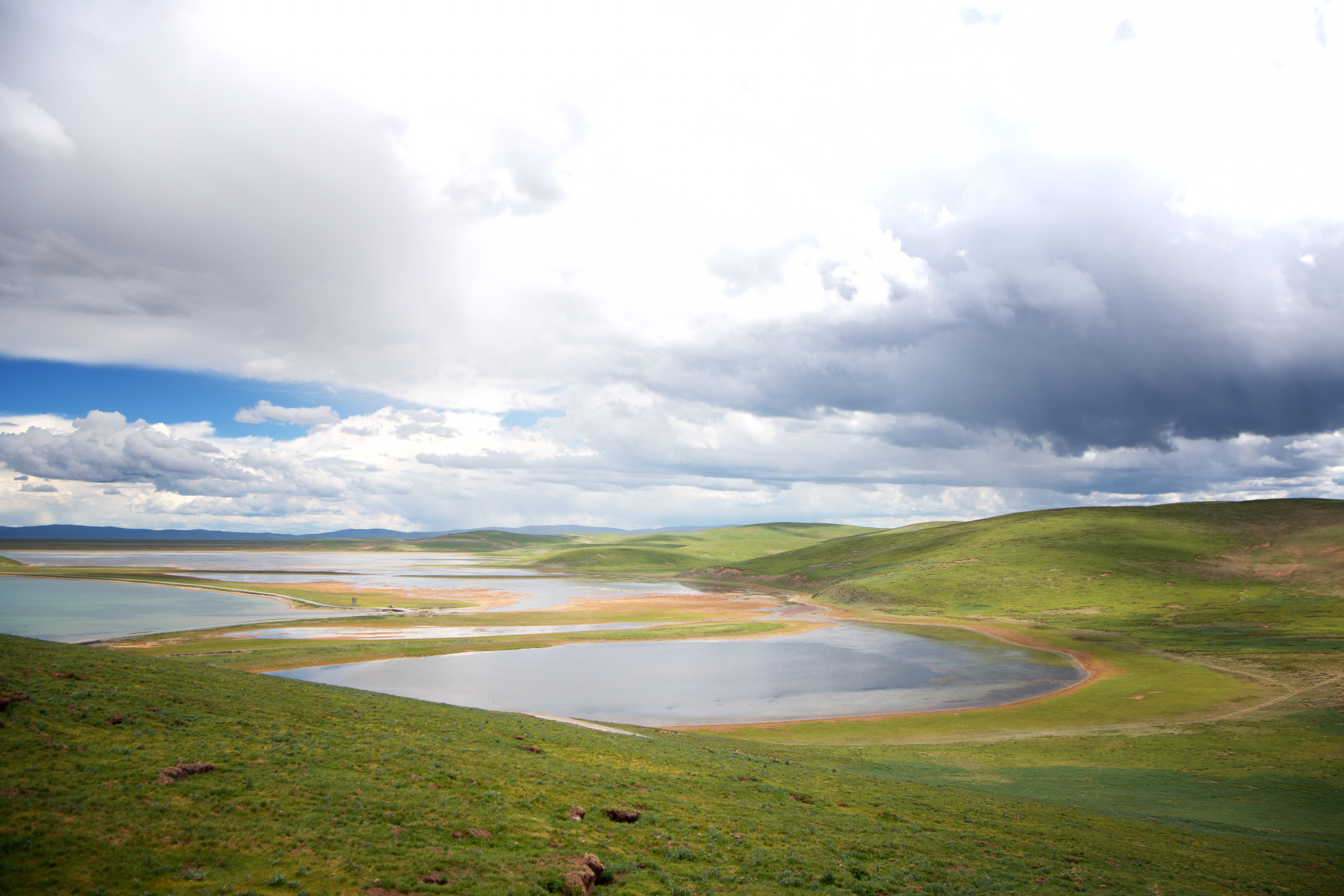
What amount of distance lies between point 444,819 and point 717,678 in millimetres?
51126

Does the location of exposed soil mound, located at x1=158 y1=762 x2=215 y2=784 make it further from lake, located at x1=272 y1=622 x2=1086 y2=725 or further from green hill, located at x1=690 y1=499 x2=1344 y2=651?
green hill, located at x1=690 y1=499 x2=1344 y2=651

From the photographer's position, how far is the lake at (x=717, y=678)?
52.9 m

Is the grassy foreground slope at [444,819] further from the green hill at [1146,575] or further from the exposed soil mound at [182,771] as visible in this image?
the green hill at [1146,575]

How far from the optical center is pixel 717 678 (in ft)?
217

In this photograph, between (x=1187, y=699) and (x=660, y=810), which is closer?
(x=660, y=810)

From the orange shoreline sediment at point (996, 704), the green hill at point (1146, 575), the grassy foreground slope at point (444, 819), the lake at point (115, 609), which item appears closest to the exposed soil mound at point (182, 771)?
the grassy foreground slope at point (444, 819)

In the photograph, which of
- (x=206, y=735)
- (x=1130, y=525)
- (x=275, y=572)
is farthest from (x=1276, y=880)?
(x=275, y=572)

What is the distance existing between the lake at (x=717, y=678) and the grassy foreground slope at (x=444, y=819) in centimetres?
2382

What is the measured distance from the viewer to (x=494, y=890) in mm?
14195

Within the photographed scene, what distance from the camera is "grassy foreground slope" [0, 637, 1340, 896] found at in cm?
1402

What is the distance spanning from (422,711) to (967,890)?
26195 mm

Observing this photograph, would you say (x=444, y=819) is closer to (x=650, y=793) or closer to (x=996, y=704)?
(x=650, y=793)

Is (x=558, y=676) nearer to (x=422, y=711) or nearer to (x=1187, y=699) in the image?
(x=422, y=711)

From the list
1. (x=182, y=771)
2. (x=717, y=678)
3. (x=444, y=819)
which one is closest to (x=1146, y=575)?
(x=717, y=678)
